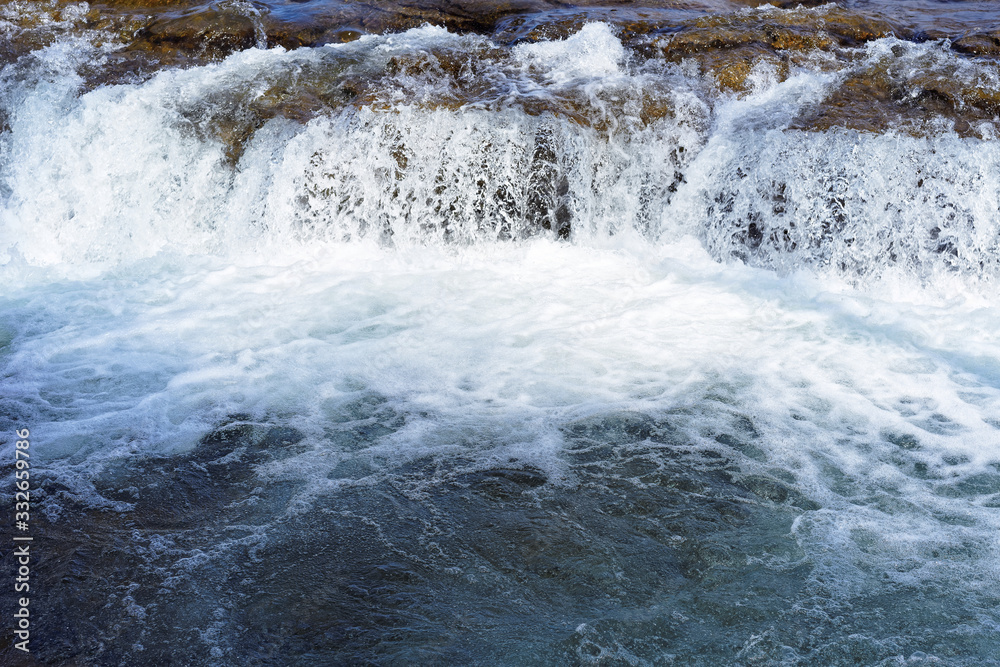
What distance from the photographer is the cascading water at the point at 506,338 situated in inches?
114

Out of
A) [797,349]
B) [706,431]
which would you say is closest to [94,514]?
[706,431]

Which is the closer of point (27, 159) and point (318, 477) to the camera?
point (318, 477)

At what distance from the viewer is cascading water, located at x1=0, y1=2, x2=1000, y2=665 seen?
289cm

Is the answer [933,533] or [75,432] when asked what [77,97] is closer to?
[75,432]

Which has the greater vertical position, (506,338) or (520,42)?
(520,42)

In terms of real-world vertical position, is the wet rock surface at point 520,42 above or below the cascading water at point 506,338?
above

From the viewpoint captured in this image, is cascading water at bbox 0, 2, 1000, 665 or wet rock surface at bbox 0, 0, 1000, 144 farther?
wet rock surface at bbox 0, 0, 1000, 144

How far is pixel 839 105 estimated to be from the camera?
241 inches

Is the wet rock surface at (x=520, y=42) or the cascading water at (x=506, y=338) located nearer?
the cascading water at (x=506, y=338)

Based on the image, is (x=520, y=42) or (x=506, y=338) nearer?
(x=506, y=338)

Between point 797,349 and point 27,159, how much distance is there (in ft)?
20.8

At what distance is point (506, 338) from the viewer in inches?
195

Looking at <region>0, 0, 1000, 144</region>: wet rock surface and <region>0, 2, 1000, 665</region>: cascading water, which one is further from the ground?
<region>0, 0, 1000, 144</region>: wet rock surface

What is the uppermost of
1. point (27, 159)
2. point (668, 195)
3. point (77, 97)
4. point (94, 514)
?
point (77, 97)
